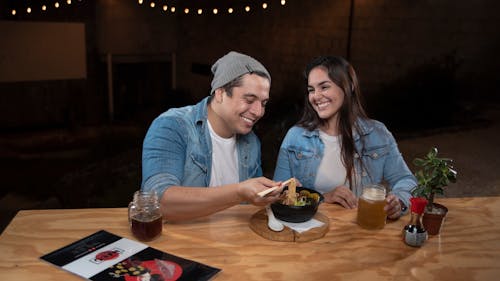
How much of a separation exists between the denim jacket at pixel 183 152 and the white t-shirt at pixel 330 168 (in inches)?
14.6

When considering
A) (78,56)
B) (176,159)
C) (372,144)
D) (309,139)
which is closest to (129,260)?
(176,159)

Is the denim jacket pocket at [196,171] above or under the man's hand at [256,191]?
under

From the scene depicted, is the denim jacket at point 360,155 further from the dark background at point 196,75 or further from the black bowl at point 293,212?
the dark background at point 196,75

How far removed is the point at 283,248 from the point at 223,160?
684 mm

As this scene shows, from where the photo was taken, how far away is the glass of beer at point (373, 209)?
4.81 feet

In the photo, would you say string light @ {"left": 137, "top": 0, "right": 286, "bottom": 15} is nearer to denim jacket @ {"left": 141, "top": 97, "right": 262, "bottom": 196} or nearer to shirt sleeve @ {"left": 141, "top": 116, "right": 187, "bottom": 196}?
denim jacket @ {"left": 141, "top": 97, "right": 262, "bottom": 196}

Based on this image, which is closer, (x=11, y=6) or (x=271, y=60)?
(x=11, y=6)

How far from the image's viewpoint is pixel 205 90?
396 centimetres

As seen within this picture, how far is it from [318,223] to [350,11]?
2.87m

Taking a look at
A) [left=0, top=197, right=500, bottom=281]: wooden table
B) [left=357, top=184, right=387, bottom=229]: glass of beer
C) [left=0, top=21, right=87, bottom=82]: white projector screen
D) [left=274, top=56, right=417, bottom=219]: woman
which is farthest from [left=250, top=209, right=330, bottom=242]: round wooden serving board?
[left=0, top=21, right=87, bottom=82]: white projector screen

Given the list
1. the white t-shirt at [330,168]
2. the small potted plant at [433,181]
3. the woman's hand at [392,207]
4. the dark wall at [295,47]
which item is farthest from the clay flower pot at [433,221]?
the dark wall at [295,47]

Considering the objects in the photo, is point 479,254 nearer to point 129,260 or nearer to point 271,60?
point 129,260

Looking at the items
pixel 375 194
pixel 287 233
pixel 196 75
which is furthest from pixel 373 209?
pixel 196 75

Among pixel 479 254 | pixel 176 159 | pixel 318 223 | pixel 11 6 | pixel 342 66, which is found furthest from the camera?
pixel 11 6
